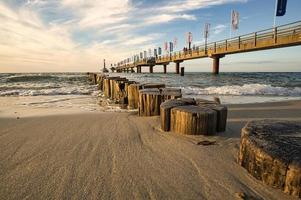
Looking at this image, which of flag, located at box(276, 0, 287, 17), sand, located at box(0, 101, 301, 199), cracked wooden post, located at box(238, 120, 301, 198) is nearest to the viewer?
cracked wooden post, located at box(238, 120, 301, 198)

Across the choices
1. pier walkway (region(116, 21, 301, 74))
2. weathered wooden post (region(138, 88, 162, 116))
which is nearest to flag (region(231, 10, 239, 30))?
pier walkway (region(116, 21, 301, 74))

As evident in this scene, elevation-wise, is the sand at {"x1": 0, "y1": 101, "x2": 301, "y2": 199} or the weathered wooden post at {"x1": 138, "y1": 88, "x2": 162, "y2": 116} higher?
the weathered wooden post at {"x1": 138, "y1": 88, "x2": 162, "y2": 116}

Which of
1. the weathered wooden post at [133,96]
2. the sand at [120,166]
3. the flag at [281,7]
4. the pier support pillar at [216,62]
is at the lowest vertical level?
the sand at [120,166]

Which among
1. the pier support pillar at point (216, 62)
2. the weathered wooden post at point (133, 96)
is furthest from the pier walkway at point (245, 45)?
the weathered wooden post at point (133, 96)

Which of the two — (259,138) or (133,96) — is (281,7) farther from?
(259,138)

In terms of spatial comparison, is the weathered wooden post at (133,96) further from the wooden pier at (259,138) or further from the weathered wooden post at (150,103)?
the wooden pier at (259,138)

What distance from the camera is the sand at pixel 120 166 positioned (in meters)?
2.07

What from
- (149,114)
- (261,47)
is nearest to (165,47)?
(261,47)

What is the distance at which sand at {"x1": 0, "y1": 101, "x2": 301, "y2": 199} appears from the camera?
2066mm

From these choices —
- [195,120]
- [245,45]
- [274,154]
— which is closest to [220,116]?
[195,120]

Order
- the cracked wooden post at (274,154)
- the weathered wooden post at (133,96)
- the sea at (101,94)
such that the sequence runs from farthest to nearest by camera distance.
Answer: the sea at (101,94) < the weathered wooden post at (133,96) < the cracked wooden post at (274,154)

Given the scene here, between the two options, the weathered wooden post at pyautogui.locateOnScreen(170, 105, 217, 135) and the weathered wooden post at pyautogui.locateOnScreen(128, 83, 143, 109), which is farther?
the weathered wooden post at pyautogui.locateOnScreen(128, 83, 143, 109)

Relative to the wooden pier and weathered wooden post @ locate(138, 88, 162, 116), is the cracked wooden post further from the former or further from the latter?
weathered wooden post @ locate(138, 88, 162, 116)

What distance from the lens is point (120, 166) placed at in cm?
259
